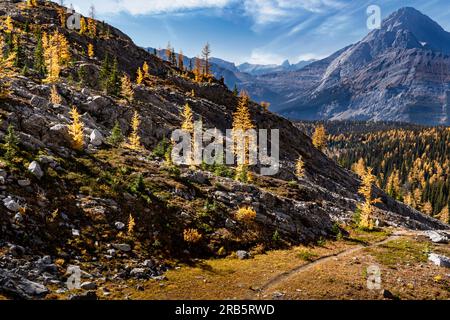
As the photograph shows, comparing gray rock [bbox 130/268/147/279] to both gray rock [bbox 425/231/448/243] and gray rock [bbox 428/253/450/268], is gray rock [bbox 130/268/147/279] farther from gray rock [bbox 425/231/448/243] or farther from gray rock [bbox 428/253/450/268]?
gray rock [bbox 425/231/448/243]

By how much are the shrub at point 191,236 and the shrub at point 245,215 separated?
7861mm

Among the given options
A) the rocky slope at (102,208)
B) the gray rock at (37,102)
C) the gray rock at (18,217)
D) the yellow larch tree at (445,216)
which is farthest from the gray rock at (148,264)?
the yellow larch tree at (445,216)

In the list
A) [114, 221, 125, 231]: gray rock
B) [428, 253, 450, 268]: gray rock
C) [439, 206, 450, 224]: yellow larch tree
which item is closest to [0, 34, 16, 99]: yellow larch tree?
[114, 221, 125, 231]: gray rock

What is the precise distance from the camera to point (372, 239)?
169 feet

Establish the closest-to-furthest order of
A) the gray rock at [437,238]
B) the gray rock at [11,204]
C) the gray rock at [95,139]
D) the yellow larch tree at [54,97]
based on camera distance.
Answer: the gray rock at [11,204]
the gray rock at [95,139]
the gray rock at [437,238]
the yellow larch tree at [54,97]

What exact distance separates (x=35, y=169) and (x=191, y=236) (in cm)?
1617

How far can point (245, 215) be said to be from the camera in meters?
41.8

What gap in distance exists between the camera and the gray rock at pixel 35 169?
32344 mm

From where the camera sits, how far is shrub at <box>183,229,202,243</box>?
34.0 metres

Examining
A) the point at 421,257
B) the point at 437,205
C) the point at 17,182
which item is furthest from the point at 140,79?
the point at 437,205

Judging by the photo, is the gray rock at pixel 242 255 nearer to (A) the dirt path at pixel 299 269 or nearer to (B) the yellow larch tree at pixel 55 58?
(A) the dirt path at pixel 299 269

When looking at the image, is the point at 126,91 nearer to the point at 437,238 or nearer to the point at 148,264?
the point at 148,264
